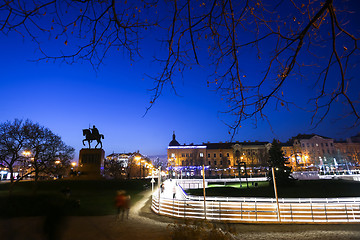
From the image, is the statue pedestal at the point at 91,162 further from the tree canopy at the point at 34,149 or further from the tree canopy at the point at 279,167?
the tree canopy at the point at 279,167

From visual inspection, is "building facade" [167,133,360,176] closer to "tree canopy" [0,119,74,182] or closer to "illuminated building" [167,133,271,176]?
"illuminated building" [167,133,271,176]

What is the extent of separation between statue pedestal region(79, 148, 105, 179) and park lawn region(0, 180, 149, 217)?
1.86 metres

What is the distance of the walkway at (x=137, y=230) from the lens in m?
9.45

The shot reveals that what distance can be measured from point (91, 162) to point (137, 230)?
21.3 meters

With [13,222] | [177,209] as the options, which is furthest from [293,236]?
[13,222]

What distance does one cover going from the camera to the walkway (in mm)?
9448

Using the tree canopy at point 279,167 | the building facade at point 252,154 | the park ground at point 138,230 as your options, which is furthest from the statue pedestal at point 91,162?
the building facade at point 252,154

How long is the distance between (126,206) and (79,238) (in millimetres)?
4256

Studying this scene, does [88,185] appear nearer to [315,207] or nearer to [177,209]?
[177,209]

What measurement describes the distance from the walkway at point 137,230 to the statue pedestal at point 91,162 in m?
16.0

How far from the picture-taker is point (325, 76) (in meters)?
2.80

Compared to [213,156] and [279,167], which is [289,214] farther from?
[213,156]

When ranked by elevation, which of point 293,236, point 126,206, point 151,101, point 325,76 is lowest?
point 293,236

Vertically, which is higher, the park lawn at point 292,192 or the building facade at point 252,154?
the building facade at point 252,154
